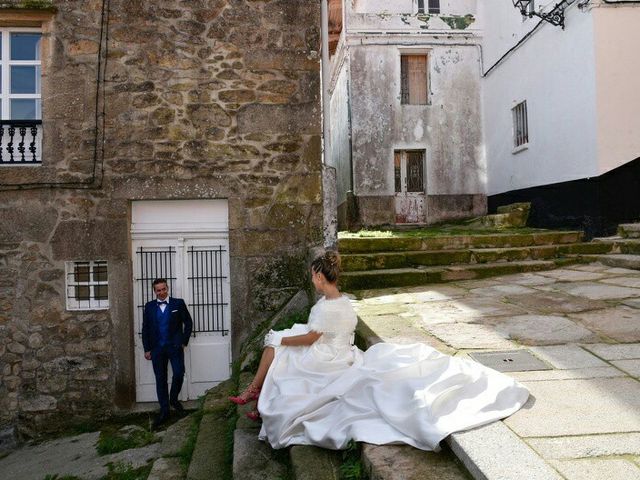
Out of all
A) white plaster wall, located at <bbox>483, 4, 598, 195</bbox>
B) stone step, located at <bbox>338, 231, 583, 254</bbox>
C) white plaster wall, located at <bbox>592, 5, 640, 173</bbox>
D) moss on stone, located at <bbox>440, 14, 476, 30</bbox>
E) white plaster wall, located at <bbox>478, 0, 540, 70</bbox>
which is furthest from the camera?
moss on stone, located at <bbox>440, 14, 476, 30</bbox>

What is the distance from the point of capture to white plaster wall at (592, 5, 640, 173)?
308 inches

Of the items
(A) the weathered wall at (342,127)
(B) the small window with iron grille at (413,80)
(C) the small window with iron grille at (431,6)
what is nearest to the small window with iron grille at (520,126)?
(B) the small window with iron grille at (413,80)

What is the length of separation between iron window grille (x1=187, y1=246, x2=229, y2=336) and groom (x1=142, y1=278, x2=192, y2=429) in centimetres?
44

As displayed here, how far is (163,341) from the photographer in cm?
607

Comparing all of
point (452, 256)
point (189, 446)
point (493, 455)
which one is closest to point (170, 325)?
point (189, 446)

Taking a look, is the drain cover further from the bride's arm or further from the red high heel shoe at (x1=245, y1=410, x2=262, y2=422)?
the red high heel shoe at (x1=245, y1=410, x2=262, y2=422)

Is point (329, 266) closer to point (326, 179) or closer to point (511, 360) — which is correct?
point (511, 360)

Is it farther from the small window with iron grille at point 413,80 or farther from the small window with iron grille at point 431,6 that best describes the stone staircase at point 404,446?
the small window with iron grille at point 431,6

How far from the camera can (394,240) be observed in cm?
713

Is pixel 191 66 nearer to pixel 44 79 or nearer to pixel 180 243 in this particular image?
pixel 44 79

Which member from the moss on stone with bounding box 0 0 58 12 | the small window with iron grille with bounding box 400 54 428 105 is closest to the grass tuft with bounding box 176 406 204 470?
the moss on stone with bounding box 0 0 58 12

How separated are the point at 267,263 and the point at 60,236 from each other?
8.22 feet

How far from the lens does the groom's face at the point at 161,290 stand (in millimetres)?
6090

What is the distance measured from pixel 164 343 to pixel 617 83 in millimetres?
7367
